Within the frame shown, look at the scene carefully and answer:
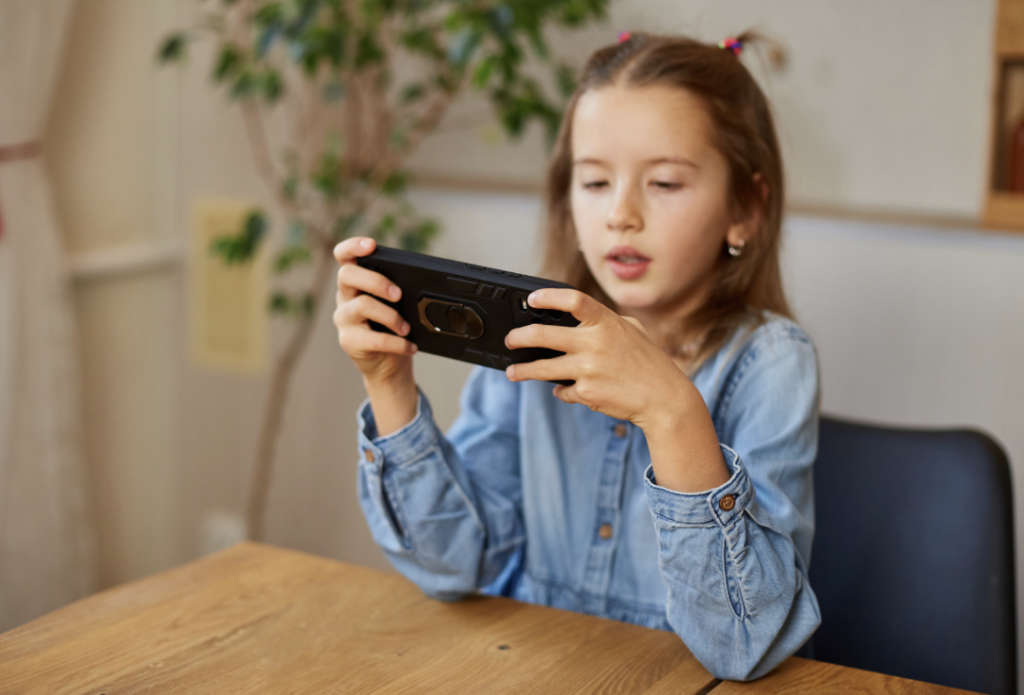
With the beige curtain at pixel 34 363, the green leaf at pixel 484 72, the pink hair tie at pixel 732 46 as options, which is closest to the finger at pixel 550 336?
the pink hair tie at pixel 732 46

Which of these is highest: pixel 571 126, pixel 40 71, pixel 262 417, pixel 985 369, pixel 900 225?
pixel 40 71

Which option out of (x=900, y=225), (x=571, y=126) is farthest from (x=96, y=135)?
(x=900, y=225)

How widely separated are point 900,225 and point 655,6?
2.08 feet

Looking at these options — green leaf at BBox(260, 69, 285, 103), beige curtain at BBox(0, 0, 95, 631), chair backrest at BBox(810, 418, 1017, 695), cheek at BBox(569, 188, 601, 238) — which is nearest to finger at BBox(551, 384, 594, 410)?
cheek at BBox(569, 188, 601, 238)

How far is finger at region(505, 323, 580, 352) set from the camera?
80 cm

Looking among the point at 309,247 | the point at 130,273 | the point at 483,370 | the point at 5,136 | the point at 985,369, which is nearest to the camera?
the point at 483,370

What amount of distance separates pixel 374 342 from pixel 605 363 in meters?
0.23

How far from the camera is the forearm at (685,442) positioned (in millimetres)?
802

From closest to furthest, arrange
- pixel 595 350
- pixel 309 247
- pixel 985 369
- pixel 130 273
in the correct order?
pixel 595 350 < pixel 985 369 < pixel 309 247 < pixel 130 273

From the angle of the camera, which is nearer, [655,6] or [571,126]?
[571,126]

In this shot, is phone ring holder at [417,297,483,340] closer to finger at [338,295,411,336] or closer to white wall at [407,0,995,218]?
finger at [338,295,411,336]

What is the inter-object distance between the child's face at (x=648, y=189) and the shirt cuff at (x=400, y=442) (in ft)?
0.81

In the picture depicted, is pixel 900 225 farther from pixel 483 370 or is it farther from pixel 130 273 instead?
pixel 130 273

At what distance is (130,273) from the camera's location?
2.24m
